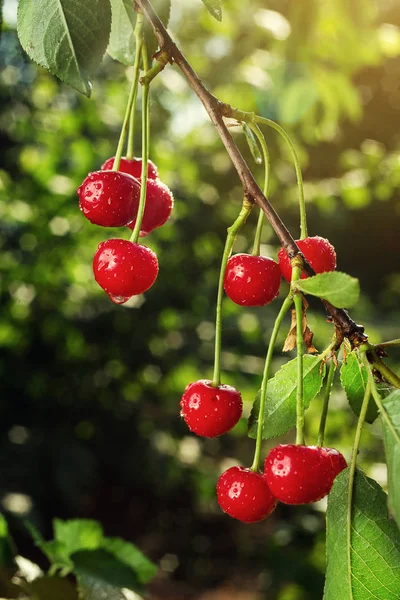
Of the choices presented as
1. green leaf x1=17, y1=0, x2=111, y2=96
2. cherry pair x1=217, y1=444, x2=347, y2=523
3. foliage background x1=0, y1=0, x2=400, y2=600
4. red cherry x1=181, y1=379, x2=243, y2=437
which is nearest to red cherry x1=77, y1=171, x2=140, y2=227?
green leaf x1=17, y1=0, x2=111, y2=96

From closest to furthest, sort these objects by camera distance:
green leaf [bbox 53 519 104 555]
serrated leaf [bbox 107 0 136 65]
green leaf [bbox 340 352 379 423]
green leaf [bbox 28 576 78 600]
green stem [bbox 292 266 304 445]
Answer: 1. green stem [bbox 292 266 304 445]
2. green leaf [bbox 340 352 379 423]
3. serrated leaf [bbox 107 0 136 65]
4. green leaf [bbox 28 576 78 600]
5. green leaf [bbox 53 519 104 555]

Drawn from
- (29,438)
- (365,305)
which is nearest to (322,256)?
(29,438)

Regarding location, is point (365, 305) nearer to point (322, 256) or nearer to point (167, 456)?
point (167, 456)

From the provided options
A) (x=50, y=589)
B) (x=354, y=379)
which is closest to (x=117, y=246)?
(x=354, y=379)

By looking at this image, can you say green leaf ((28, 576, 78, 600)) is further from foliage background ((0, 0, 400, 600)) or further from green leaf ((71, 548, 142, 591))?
foliage background ((0, 0, 400, 600))

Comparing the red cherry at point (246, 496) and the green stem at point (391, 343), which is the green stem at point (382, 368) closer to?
the green stem at point (391, 343)

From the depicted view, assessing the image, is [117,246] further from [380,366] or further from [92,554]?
[92,554]

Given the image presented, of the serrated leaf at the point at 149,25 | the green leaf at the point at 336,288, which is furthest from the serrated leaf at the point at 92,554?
the serrated leaf at the point at 149,25
